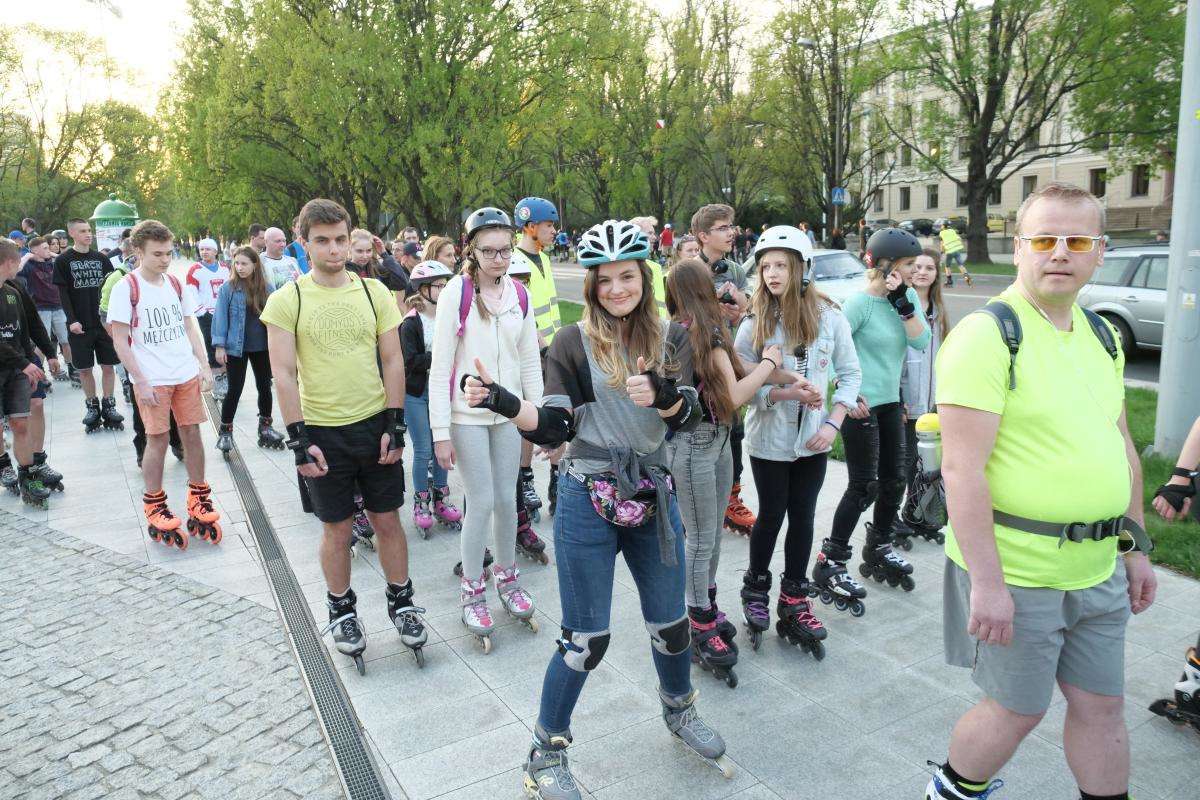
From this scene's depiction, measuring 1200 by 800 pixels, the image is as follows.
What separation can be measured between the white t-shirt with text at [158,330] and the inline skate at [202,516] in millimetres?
818

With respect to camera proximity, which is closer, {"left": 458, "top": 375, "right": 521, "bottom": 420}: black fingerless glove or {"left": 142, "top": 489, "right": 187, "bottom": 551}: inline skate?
{"left": 458, "top": 375, "right": 521, "bottom": 420}: black fingerless glove

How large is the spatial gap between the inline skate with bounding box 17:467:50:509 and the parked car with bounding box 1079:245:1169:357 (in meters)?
12.5

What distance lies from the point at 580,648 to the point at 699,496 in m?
1.12

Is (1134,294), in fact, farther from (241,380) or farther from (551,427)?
(551,427)

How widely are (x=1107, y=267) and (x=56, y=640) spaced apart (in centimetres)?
1357

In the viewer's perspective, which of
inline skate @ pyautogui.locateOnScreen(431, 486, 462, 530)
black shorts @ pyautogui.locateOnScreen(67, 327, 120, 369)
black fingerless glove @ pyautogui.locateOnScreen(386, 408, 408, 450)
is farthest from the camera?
black shorts @ pyautogui.locateOnScreen(67, 327, 120, 369)

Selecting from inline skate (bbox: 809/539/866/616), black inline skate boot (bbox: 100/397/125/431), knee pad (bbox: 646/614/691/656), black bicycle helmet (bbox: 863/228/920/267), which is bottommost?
inline skate (bbox: 809/539/866/616)

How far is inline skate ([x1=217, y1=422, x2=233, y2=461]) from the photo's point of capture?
28.0 feet

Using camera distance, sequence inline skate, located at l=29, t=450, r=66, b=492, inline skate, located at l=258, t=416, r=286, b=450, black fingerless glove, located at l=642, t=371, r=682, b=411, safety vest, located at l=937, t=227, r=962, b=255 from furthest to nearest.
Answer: safety vest, located at l=937, t=227, r=962, b=255
inline skate, located at l=258, t=416, r=286, b=450
inline skate, located at l=29, t=450, r=66, b=492
black fingerless glove, located at l=642, t=371, r=682, b=411

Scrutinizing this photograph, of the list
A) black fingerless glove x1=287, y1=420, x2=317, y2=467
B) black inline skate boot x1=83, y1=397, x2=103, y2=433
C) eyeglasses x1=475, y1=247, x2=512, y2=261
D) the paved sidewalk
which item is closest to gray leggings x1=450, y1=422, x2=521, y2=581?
the paved sidewalk

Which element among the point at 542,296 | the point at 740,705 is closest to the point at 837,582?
the point at 740,705

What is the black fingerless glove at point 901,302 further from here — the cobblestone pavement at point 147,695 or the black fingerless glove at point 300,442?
the cobblestone pavement at point 147,695

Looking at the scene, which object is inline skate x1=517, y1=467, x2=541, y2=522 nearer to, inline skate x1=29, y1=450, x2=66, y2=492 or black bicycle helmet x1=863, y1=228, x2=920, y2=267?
black bicycle helmet x1=863, y1=228, x2=920, y2=267

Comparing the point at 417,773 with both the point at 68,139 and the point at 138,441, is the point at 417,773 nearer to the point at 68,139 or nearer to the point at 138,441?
the point at 138,441
